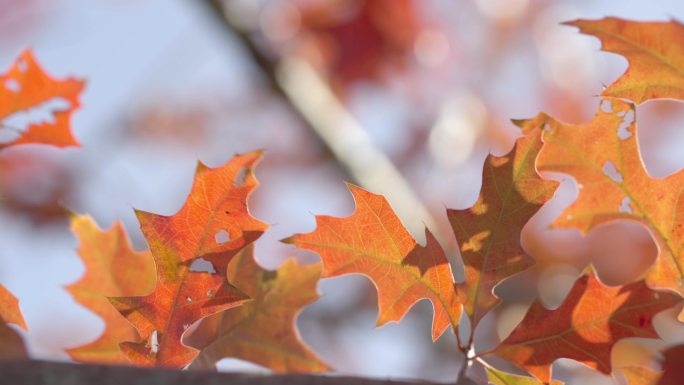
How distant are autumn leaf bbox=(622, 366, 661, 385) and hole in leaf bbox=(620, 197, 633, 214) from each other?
184mm

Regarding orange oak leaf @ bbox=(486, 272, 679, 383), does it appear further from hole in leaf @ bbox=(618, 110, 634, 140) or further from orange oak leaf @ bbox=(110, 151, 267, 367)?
orange oak leaf @ bbox=(110, 151, 267, 367)

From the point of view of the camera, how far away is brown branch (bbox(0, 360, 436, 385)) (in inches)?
23.0

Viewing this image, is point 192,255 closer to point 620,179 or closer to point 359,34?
point 620,179

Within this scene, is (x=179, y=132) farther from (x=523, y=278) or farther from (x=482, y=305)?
(x=482, y=305)

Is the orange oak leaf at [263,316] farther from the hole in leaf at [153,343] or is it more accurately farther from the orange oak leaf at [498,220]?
the orange oak leaf at [498,220]

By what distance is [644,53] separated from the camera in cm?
88

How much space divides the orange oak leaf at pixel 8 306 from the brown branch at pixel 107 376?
26 cm

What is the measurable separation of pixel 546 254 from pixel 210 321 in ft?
8.47

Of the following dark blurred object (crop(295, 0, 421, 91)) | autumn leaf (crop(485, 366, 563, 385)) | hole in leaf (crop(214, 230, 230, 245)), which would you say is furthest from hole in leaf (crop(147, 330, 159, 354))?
dark blurred object (crop(295, 0, 421, 91))

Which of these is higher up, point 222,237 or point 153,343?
point 153,343

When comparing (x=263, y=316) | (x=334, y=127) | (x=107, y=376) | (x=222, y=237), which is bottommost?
(x=334, y=127)

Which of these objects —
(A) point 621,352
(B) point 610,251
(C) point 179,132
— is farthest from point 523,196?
(C) point 179,132

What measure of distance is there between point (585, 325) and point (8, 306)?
630 mm

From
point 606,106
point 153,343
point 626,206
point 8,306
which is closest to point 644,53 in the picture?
point 606,106
